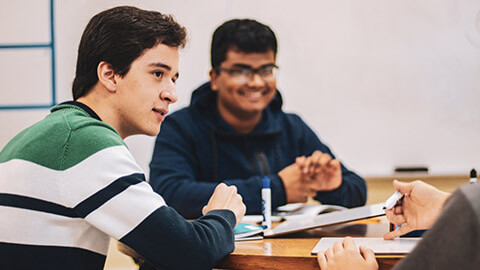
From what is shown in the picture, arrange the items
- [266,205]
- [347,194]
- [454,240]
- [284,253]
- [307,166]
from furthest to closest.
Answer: [347,194]
[307,166]
[266,205]
[284,253]
[454,240]

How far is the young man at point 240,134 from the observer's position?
2.04 meters

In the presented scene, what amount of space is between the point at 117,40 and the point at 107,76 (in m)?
0.09

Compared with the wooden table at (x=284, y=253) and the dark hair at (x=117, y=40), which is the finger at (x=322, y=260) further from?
the dark hair at (x=117, y=40)

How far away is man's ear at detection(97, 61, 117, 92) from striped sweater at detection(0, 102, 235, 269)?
8.5 inches

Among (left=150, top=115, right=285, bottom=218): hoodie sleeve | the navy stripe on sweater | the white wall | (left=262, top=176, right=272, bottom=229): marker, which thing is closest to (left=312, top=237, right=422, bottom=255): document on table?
(left=262, top=176, right=272, bottom=229): marker

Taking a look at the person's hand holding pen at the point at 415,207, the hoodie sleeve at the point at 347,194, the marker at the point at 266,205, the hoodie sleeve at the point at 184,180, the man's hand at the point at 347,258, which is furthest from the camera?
the hoodie sleeve at the point at 347,194

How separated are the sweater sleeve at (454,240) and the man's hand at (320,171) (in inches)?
51.7

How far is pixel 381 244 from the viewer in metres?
1.17

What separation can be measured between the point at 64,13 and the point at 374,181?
75.5 inches

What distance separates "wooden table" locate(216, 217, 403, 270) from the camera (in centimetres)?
109

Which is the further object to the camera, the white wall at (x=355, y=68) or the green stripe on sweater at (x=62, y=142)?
the white wall at (x=355, y=68)

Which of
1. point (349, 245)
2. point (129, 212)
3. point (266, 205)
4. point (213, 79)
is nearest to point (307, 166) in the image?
point (266, 205)

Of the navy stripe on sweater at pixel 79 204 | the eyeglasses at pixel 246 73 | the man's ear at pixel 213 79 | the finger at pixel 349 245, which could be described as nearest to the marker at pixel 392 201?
the finger at pixel 349 245

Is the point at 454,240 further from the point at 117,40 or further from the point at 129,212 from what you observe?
the point at 117,40
